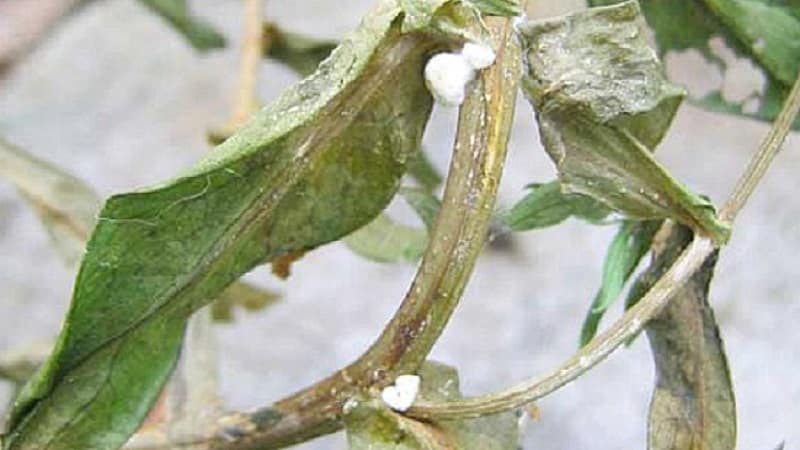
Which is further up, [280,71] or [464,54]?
[280,71]

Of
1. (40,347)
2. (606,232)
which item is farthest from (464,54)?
(606,232)

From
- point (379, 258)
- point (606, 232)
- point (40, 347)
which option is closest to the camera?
point (379, 258)

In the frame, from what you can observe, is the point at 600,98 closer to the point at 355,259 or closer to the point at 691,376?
the point at 691,376

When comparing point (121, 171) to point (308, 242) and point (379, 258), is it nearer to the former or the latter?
point (379, 258)

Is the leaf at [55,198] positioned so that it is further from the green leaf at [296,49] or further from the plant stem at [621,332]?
the plant stem at [621,332]

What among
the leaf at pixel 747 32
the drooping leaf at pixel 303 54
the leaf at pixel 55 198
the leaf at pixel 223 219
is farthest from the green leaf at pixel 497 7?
the leaf at pixel 55 198

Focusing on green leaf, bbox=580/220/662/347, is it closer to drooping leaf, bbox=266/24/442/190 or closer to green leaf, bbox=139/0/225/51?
drooping leaf, bbox=266/24/442/190

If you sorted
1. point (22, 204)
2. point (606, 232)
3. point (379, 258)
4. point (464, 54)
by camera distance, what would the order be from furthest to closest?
point (22, 204) → point (606, 232) → point (379, 258) → point (464, 54)

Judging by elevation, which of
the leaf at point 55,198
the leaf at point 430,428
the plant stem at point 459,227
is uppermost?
the leaf at point 55,198
